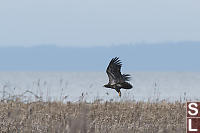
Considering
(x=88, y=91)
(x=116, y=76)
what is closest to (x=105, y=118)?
(x=116, y=76)

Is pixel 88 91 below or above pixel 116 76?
above

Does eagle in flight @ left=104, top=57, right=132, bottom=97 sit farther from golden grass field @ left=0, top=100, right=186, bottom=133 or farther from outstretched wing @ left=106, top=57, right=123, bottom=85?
golden grass field @ left=0, top=100, right=186, bottom=133

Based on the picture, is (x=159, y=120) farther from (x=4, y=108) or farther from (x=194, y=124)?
(x=194, y=124)

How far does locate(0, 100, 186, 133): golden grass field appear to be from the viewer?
10.0 meters

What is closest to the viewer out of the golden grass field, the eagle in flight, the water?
the golden grass field

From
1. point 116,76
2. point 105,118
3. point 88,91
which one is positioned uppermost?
point 88,91

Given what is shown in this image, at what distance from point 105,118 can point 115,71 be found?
1141mm

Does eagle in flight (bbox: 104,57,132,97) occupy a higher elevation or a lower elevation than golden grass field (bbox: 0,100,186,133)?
higher

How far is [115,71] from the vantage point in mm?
12891

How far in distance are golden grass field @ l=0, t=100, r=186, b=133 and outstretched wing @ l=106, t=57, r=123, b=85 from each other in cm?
93

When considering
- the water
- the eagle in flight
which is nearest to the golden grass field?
the water

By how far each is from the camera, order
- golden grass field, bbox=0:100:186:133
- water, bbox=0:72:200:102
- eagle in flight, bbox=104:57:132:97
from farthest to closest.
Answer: water, bbox=0:72:200:102
eagle in flight, bbox=104:57:132:97
golden grass field, bbox=0:100:186:133

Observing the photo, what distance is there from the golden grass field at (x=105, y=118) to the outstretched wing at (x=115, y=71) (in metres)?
0.93

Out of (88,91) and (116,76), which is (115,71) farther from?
(88,91)
